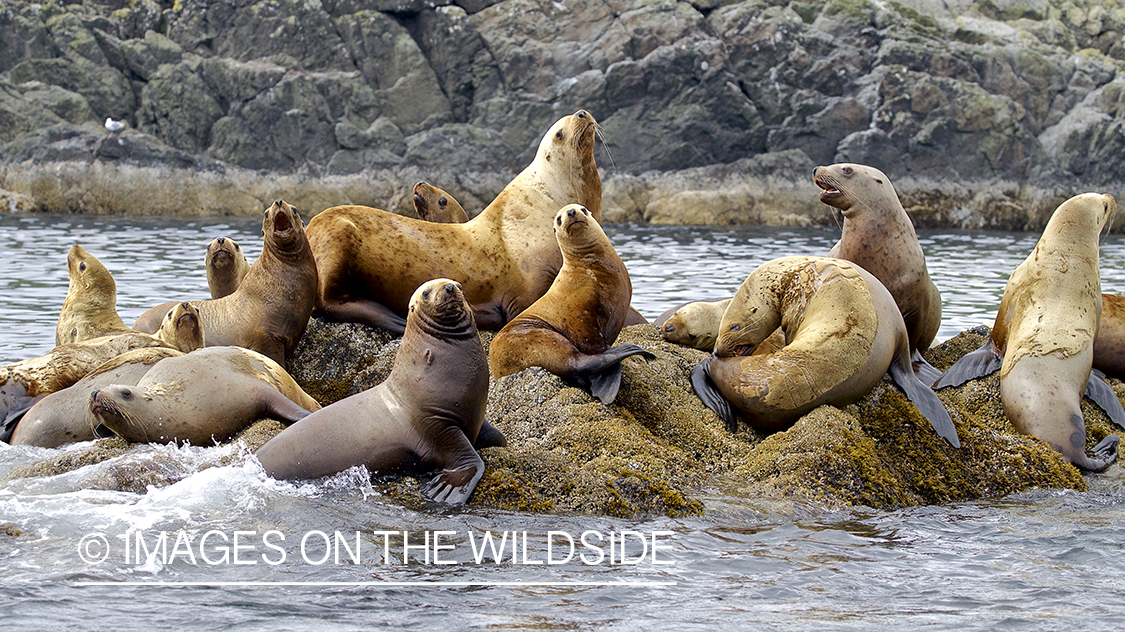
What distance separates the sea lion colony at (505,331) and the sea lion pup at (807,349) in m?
0.01

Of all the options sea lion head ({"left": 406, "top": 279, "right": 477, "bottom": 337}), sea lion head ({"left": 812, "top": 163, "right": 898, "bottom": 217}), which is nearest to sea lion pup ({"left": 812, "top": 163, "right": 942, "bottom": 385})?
sea lion head ({"left": 812, "top": 163, "right": 898, "bottom": 217})

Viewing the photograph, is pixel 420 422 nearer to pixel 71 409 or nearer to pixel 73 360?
pixel 71 409

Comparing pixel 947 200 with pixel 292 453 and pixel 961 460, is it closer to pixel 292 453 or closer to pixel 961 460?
pixel 961 460

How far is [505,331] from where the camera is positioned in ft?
21.4

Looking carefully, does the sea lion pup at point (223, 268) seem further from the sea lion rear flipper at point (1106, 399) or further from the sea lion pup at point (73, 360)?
the sea lion rear flipper at point (1106, 399)

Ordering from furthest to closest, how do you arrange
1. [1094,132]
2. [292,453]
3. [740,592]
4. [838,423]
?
[1094,132] < [838,423] < [292,453] < [740,592]

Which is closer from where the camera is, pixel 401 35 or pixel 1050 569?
pixel 1050 569

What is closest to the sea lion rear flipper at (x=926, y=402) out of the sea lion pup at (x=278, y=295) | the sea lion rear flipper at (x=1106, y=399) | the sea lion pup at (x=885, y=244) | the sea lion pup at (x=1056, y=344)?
the sea lion pup at (x=1056, y=344)

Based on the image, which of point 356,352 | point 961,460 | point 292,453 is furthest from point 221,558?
point 961,460

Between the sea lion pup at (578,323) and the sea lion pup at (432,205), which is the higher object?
the sea lion pup at (432,205)

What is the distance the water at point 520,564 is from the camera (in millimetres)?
3957

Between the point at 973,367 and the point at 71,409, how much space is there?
5.43m

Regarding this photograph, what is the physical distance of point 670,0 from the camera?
1446 inches

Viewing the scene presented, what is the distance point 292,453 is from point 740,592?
2.24m
